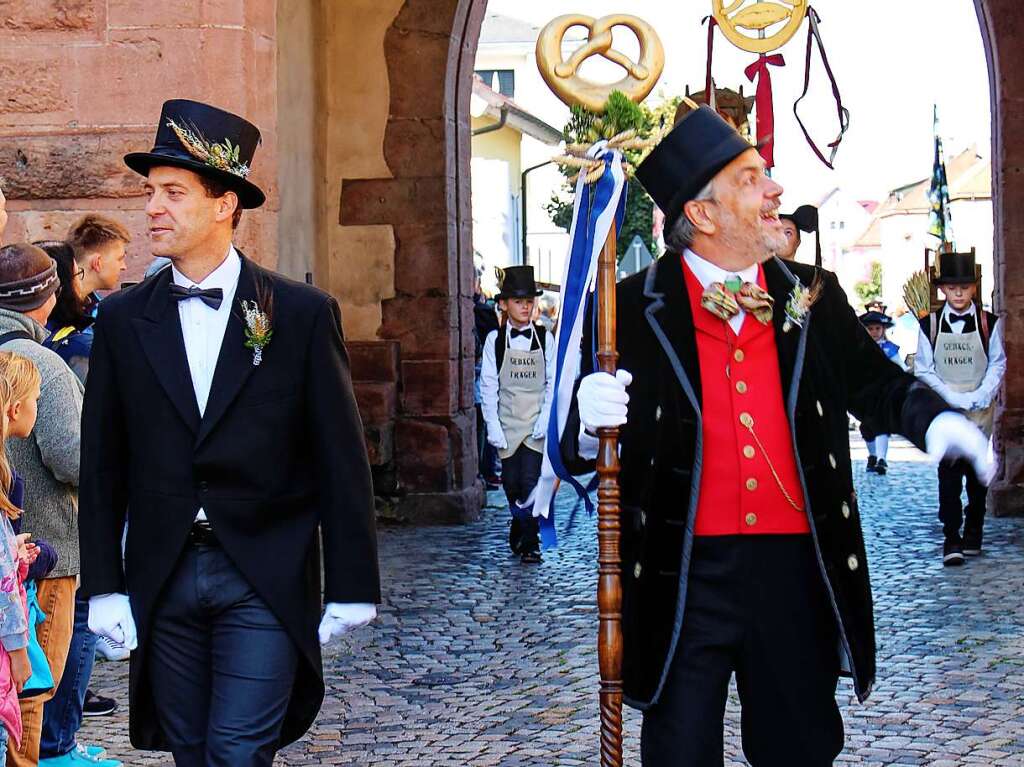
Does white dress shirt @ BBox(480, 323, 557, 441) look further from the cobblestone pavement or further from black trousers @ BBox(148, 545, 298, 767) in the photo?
black trousers @ BBox(148, 545, 298, 767)

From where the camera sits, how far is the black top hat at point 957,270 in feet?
34.2

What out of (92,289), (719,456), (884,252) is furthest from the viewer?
(884,252)

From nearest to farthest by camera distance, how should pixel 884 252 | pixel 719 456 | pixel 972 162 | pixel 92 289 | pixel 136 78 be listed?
1. pixel 719 456
2. pixel 92 289
3. pixel 136 78
4. pixel 972 162
5. pixel 884 252

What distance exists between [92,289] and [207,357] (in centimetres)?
242

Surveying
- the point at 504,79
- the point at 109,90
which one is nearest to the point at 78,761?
the point at 109,90

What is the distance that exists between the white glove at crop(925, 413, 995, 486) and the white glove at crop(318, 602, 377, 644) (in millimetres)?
1267

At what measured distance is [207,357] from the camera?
3.73 meters

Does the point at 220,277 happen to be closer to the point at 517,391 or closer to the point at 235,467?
the point at 235,467

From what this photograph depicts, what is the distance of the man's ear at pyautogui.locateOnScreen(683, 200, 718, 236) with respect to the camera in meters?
3.72

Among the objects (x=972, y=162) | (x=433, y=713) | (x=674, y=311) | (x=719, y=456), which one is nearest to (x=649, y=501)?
(x=719, y=456)

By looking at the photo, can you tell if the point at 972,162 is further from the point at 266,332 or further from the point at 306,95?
Answer: the point at 266,332

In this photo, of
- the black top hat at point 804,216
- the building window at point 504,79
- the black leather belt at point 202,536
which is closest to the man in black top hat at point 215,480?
the black leather belt at point 202,536

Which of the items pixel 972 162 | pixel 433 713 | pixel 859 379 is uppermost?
pixel 972 162

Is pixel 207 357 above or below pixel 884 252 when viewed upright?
below
